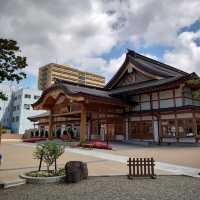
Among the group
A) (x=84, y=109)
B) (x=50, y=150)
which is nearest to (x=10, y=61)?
(x=50, y=150)

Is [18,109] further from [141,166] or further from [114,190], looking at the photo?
[114,190]

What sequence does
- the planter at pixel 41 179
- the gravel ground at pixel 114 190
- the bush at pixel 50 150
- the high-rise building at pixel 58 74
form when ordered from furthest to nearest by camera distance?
the high-rise building at pixel 58 74 → the bush at pixel 50 150 → the planter at pixel 41 179 → the gravel ground at pixel 114 190

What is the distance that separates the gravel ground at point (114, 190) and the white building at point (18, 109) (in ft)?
159

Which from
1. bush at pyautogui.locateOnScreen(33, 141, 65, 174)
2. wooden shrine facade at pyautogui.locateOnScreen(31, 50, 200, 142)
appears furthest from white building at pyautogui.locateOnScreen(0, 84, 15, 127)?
bush at pyautogui.locateOnScreen(33, 141, 65, 174)

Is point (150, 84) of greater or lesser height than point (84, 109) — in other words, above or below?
above

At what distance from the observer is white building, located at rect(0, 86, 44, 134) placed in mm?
53094

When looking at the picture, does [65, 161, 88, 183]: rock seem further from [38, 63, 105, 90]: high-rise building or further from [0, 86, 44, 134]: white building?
[38, 63, 105, 90]: high-rise building

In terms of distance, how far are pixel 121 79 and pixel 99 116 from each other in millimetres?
5721

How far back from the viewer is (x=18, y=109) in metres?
54.2

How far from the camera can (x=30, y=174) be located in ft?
26.1

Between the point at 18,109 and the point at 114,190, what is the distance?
5166 centimetres

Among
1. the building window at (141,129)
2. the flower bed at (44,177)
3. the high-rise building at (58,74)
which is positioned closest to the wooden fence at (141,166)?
the flower bed at (44,177)

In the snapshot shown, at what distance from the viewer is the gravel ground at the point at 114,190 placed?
5.86 meters

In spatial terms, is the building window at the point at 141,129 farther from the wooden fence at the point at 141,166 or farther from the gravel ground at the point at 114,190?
the gravel ground at the point at 114,190
